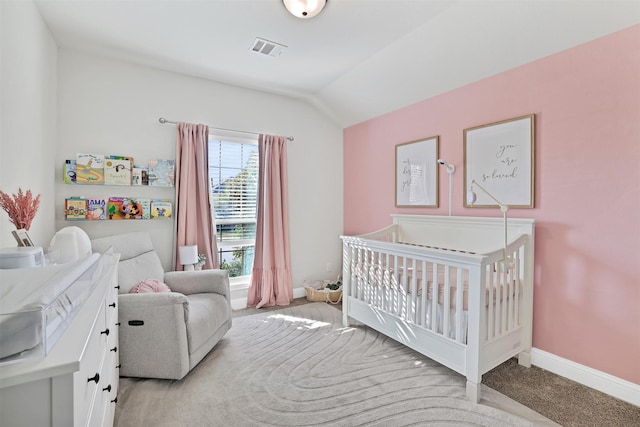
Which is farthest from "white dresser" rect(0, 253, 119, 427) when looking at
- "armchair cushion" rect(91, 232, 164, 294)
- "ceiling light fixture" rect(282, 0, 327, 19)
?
"ceiling light fixture" rect(282, 0, 327, 19)

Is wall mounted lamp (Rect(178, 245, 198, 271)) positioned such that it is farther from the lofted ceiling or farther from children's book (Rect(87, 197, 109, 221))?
the lofted ceiling

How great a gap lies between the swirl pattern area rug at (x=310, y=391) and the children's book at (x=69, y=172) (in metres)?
1.68

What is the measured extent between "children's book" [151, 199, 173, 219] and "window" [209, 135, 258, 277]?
0.49 meters

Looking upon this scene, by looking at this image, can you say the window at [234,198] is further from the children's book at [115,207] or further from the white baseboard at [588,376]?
the white baseboard at [588,376]

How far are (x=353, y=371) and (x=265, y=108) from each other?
2834 millimetres

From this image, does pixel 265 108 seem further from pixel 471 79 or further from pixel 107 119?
pixel 471 79

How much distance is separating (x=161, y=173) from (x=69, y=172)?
2.23ft

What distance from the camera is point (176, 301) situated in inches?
71.9

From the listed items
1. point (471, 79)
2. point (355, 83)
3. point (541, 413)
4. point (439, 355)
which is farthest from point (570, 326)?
point (355, 83)

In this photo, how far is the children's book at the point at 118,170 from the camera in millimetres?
2607

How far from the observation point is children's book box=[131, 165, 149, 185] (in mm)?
2736

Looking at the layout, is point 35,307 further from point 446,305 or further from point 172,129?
point 172,129

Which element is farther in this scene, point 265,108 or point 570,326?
point 265,108

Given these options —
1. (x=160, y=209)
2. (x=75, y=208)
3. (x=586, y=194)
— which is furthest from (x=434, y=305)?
(x=75, y=208)
